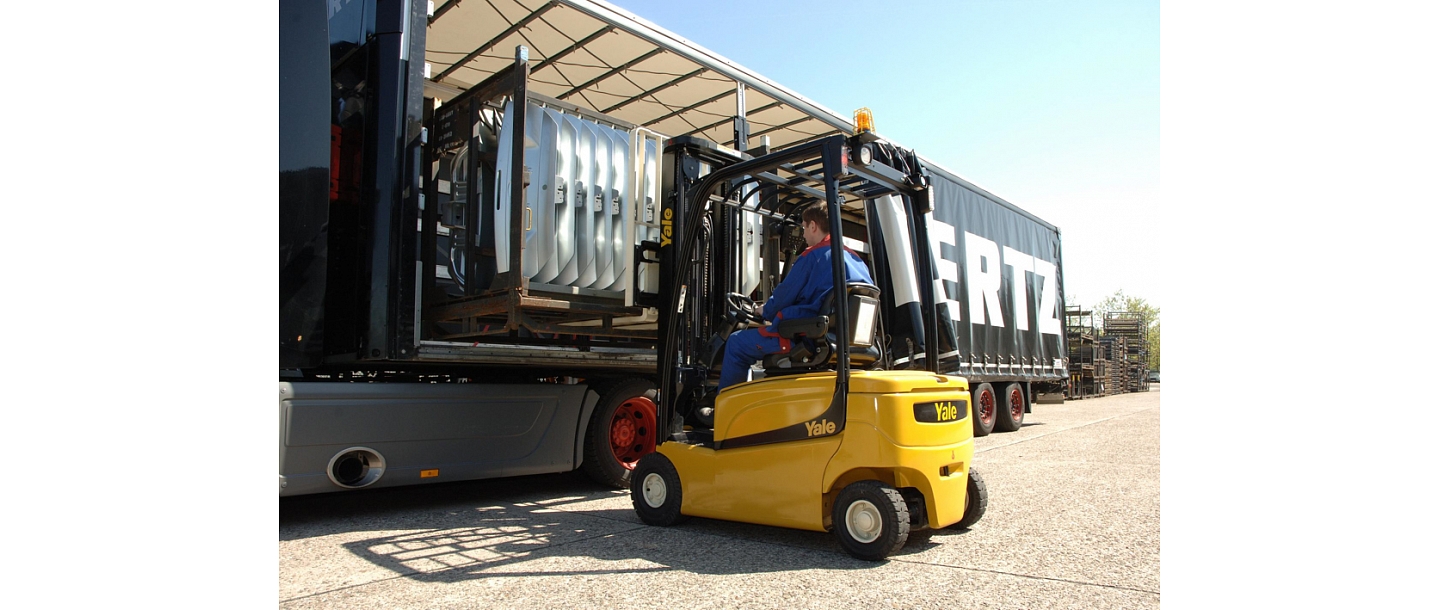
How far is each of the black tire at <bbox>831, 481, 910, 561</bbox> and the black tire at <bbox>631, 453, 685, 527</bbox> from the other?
109 cm

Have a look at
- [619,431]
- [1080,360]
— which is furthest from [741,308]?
[1080,360]

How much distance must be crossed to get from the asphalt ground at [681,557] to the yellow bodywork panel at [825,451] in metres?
0.23

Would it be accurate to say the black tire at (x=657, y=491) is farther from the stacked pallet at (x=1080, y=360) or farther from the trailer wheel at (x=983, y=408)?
the stacked pallet at (x=1080, y=360)

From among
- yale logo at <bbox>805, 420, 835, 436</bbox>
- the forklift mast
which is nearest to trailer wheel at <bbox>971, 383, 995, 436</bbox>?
the forklift mast

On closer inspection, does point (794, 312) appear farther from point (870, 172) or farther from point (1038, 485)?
point (1038, 485)

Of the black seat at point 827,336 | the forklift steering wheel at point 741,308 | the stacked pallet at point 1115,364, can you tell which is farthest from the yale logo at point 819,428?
the stacked pallet at point 1115,364

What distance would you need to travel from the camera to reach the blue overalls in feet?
14.6

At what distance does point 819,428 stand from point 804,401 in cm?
16

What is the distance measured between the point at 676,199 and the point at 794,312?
4.30 feet

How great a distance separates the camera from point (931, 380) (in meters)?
4.32

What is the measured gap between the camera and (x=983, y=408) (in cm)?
1234

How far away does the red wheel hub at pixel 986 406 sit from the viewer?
12.2 meters

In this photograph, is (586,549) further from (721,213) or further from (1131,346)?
(1131,346)

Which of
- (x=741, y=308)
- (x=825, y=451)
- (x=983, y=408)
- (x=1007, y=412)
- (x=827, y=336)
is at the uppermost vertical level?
(x=741, y=308)
